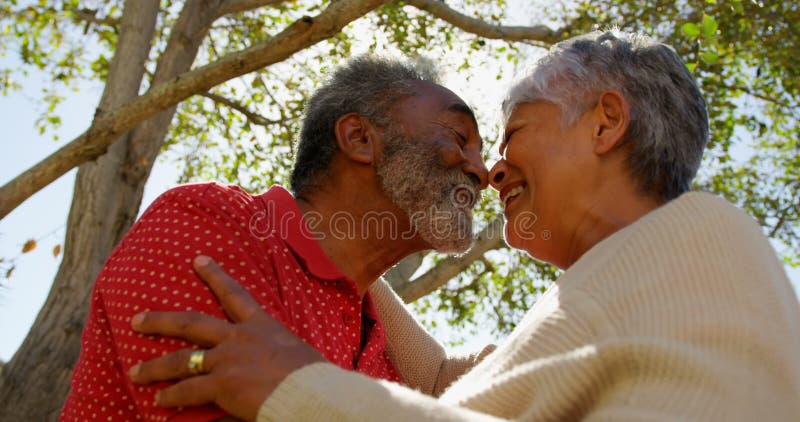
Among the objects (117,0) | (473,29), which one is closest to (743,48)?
(473,29)

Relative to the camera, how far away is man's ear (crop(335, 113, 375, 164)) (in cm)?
361

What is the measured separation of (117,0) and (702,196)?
8.22m

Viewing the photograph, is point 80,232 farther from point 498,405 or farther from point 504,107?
point 498,405

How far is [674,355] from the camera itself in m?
1.72

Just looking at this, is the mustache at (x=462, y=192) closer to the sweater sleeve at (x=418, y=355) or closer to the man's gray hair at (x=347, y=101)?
the man's gray hair at (x=347, y=101)

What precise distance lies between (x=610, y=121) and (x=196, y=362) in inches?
62.6

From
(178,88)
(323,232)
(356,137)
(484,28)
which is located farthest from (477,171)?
(484,28)

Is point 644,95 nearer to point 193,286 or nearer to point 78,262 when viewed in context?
point 193,286

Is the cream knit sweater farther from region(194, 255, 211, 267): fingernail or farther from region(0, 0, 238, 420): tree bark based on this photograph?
region(0, 0, 238, 420): tree bark

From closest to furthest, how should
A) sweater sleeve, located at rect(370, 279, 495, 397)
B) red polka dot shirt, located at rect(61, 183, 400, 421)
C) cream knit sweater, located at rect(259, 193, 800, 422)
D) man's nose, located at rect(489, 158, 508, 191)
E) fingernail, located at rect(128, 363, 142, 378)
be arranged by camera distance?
cream knit sweater, located at rect(259, 193, 800, 422)
fingernail, located at rect(128, 363, 142, 378)
red polka dot shirt, located at rect(61, 183, 400, 421)
man's nose, located at rect(489, 158, 508, 191)
sweater sleeve, located at rect(370, 279, 495, 397)

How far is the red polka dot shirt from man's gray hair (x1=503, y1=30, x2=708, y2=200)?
1.09m

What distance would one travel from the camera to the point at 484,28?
732 centimetres

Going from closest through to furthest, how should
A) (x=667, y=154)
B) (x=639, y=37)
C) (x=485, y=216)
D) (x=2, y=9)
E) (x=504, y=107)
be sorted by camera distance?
(x=667, y=154)
(x=639, y=37)
(x=504, y=107)
(x=2, y=9)
(x=485, y=216)

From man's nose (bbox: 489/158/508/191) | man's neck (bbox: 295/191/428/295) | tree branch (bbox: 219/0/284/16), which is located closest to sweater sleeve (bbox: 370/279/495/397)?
man's neck (bbox: 295/191/428/295)
